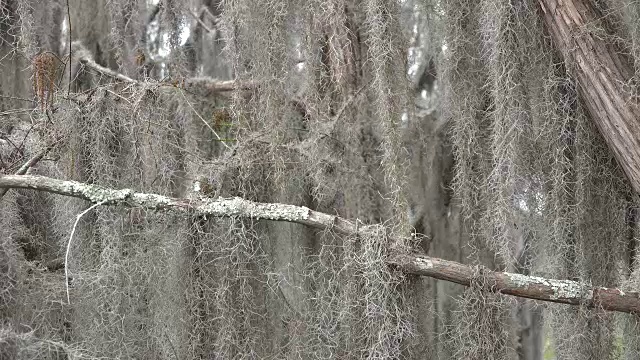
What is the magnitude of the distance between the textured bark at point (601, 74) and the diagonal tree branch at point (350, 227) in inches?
16.1

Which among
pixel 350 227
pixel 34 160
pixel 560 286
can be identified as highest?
pixel 34 160

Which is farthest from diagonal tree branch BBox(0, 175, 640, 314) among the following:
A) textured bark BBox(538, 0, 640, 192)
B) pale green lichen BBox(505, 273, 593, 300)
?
textured bark BBox(538, 0, 640, 192)

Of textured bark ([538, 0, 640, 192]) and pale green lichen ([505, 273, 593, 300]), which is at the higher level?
textured bark ([538, 0, 640, 192])

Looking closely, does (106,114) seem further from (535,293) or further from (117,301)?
(535,293)

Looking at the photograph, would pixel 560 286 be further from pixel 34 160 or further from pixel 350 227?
pixel 34 160

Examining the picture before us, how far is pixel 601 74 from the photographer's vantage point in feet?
8.43

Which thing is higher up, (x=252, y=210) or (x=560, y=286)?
(x=252, y=210)

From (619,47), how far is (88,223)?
1899 millimetres

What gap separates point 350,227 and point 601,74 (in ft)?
3.23

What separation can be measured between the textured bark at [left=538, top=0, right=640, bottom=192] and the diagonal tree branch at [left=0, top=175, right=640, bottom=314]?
1.35 feet

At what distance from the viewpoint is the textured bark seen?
100 inches

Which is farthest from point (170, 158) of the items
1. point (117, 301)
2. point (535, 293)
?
point (535, 293)

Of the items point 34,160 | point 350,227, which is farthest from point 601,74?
point 34,160

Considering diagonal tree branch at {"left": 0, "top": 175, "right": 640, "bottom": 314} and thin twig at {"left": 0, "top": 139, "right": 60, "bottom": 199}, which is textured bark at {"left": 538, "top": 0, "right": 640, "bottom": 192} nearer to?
diagonal tree branch at {"left": 0, "top": 175, "right": 640, "bottom": 314}
